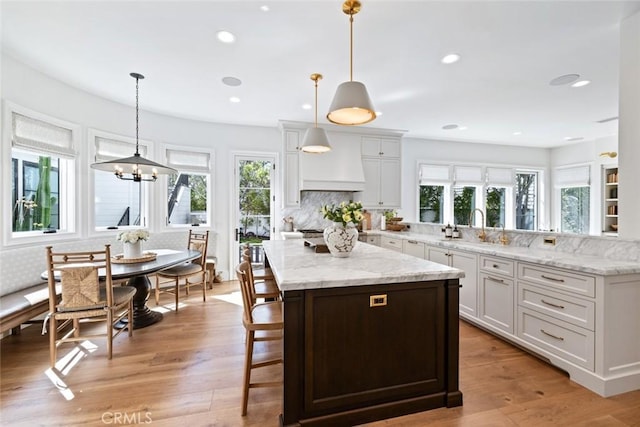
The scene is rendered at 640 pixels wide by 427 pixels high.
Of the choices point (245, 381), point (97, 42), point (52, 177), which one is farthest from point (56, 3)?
point (245, 381)

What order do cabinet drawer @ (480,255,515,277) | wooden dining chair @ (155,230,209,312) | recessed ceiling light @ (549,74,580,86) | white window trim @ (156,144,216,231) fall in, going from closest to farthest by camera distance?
cabinet drawer @ (480,255,515,277)
recessed ceiling light @ (549,74,580,86)
wooden dining chair @ (155,230,209,312)
white window trim @ (156,144,216,231)

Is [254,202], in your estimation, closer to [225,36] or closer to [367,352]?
[225,36]

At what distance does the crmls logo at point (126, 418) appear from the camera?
1756 millimetres

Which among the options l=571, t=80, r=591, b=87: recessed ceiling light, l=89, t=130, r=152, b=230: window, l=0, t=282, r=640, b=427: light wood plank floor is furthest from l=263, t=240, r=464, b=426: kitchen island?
l=89, t=130, r=152, b=230: window

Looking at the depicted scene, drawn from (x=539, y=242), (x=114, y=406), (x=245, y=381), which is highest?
(x=539, y=242)

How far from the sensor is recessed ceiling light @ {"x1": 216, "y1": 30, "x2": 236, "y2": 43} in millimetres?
2475

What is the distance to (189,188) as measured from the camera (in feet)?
16.2

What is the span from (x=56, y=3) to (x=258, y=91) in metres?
1.94

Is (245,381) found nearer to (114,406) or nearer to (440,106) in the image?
(114,406)

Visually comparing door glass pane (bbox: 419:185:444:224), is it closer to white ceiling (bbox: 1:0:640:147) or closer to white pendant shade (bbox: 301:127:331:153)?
white ceiling (bbox: 1:0:640:147)

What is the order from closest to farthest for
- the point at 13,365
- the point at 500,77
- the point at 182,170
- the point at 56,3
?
the point at 56,3
the point at 13,365
the point at 500,77
the point at 182,170

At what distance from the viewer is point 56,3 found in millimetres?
2156

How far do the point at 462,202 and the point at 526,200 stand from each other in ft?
6.09

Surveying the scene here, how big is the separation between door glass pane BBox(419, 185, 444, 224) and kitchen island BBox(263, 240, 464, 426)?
4.61 meters
